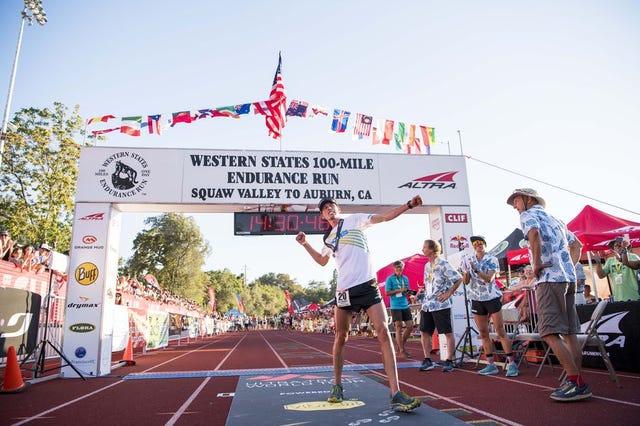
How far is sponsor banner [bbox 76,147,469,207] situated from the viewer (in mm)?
8742

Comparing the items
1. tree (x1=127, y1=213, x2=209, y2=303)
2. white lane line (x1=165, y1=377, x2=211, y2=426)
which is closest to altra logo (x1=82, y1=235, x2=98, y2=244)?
white lane line (x1=165, y1=377, x2=211, y2=426)

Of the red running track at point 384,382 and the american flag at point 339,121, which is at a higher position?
the american flag at point 339,121

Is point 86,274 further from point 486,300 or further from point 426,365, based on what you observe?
point 486,300

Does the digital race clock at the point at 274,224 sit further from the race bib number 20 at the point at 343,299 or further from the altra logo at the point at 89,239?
the race bib number 20 at the point at 343,299

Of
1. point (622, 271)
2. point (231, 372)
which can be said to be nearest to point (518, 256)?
point (622, 271)

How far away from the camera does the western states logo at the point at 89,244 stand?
332 inches

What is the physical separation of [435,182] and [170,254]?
34.7 metres

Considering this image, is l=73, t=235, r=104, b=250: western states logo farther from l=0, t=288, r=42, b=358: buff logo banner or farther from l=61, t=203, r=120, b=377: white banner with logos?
l=0, t=288, r=42, b=358: buff logo banner

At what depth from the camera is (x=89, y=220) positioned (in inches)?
336

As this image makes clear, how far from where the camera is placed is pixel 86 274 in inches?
326

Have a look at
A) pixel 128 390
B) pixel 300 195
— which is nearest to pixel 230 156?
pixel 300 195

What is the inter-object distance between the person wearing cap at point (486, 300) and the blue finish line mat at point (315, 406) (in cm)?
207

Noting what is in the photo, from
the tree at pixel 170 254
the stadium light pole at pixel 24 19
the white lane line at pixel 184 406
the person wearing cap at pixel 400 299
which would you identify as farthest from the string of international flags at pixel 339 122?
the tree at pixel 170 254

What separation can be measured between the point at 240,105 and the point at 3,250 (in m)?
6.87
